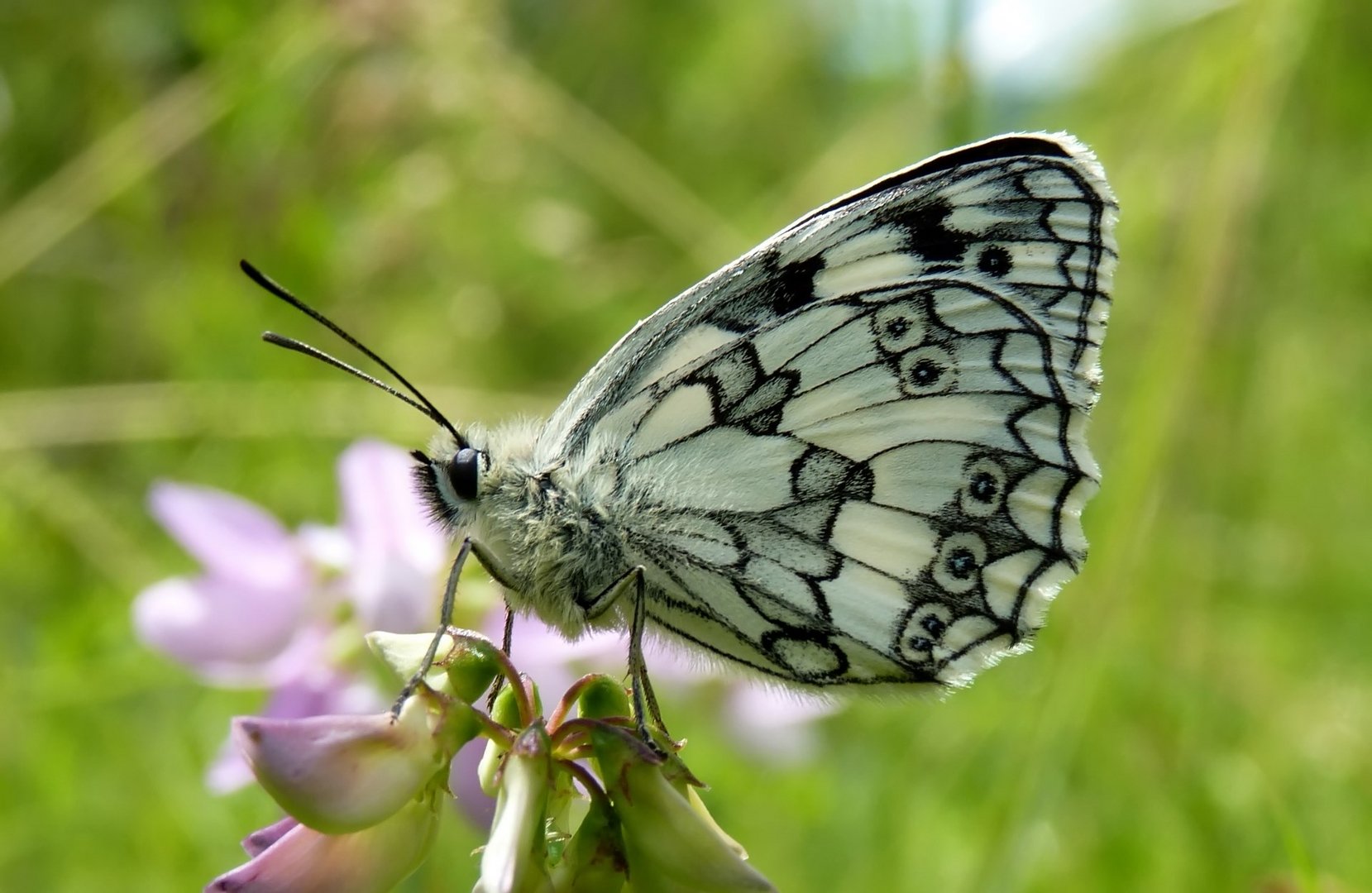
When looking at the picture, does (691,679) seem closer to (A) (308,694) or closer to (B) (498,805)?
(A) (308,694)

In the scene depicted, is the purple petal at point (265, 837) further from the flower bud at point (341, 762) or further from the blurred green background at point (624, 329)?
Answer: the blurred green background at point (624, 329)

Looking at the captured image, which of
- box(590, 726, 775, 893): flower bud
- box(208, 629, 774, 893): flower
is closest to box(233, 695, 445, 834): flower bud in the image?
box(208, 629, 774, 893): flower

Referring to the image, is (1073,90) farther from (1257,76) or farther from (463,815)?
(463,815)

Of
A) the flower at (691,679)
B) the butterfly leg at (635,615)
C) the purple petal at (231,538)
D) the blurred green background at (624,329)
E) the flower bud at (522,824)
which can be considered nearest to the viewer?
the flower bud at (522,824)

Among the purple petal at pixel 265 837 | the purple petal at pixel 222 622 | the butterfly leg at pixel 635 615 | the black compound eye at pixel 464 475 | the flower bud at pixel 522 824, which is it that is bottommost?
the purple petal at pixel 265 837

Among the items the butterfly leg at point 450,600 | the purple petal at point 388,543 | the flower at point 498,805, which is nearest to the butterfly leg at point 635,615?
the butterfly leg at point 450,600

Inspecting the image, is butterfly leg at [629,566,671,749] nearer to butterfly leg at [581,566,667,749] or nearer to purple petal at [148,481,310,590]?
butterfly leg at [581,566,667,749]

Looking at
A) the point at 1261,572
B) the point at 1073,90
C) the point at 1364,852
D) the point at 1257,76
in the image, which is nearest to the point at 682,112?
the point at 1073,90
